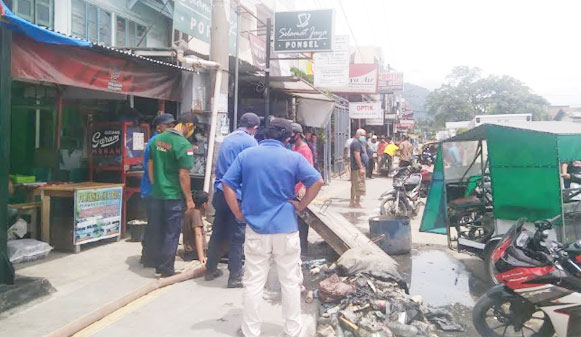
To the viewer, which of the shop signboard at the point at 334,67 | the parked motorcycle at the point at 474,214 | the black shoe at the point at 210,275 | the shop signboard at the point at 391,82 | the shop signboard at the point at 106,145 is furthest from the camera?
the shop signboard at the point at 391,82

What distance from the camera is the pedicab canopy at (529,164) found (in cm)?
553

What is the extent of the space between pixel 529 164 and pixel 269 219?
3821 millimetres

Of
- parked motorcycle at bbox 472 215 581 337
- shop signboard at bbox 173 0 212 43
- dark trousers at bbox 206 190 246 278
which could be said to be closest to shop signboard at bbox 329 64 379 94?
shop signboard at bbox 173 0 212 43

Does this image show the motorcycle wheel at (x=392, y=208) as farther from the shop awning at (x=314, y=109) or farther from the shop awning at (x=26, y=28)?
the shop awning at (x=26, y=28)

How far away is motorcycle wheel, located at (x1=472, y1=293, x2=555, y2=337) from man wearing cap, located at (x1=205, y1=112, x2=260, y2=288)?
7.97ft

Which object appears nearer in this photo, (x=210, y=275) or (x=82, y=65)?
(x=210, y=275)

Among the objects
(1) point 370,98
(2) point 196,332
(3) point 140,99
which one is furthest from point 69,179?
(1) point 370,98

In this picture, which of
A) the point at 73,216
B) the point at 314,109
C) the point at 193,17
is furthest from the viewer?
the point at 314,109

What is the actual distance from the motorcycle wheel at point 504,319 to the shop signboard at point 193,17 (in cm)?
660

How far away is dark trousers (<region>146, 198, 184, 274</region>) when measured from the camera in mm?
5164

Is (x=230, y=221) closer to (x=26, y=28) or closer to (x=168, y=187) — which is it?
(x=168, y=187)

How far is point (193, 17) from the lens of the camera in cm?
855

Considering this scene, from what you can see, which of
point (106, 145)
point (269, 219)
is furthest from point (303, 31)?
point (269, 219)

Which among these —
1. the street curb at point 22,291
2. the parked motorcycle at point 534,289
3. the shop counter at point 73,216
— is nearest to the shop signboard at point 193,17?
the shop counter at point 73,216
